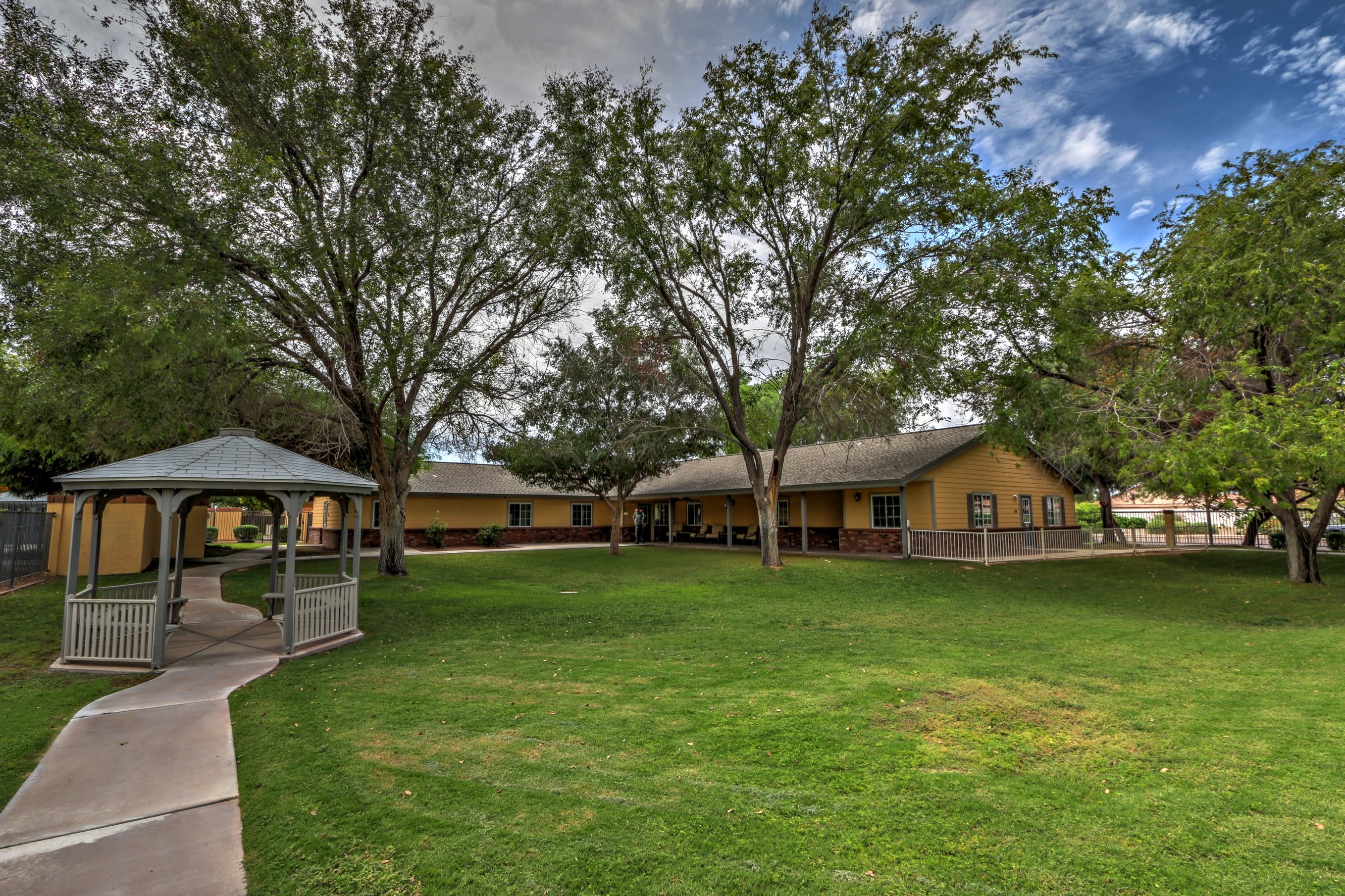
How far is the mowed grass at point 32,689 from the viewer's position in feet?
15.3

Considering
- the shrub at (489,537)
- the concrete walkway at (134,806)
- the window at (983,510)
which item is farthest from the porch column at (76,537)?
the window at (983,510)

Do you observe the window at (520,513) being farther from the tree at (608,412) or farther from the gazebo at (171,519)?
the gazebo at (171,519)

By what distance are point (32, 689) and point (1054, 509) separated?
28.2 meters

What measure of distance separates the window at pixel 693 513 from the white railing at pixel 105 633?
24003mm

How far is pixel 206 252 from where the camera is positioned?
11453 mm

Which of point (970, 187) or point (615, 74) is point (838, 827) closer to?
point (970, 187)

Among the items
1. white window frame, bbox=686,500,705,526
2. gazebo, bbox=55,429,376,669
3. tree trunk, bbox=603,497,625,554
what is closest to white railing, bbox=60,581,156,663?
gazebo, bbox=55,429,376,669

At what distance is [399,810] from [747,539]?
2368 centimetres

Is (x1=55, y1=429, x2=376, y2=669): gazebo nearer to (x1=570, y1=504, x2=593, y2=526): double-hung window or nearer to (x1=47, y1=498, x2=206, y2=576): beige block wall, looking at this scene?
(x1=47, y1=498, x2=206, y2=576): beige block wall

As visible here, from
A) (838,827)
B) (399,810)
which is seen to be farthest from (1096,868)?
(399,810)

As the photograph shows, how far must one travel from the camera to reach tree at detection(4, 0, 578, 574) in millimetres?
11086

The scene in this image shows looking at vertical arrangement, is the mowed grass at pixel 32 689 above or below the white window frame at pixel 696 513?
below

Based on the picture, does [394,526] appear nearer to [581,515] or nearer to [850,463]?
[850,463]

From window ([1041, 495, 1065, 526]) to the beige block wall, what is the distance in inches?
1124
